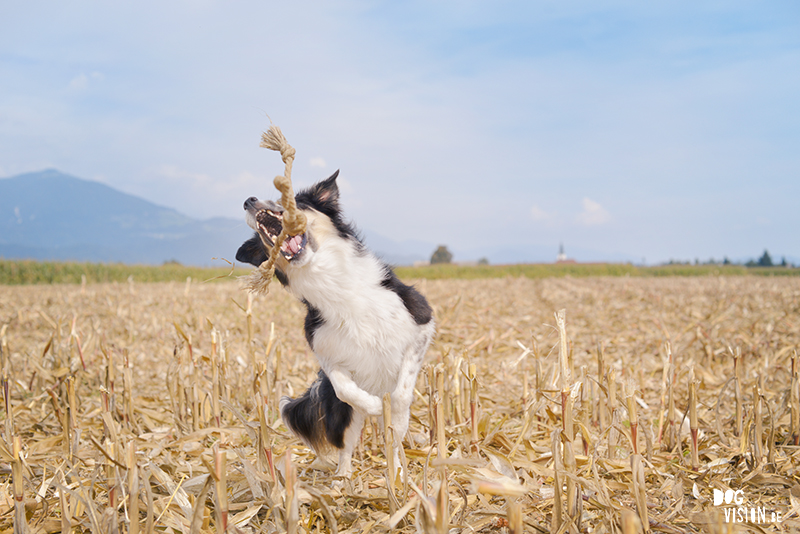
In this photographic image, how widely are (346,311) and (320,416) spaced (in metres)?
0.81

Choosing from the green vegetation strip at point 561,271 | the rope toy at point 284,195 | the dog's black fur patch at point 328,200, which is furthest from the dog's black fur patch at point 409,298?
the green vegetation strip at point 561,271

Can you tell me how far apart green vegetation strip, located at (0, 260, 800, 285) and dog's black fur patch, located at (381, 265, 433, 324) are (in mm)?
19598

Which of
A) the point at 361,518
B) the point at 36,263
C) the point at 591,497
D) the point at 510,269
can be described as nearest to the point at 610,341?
the point at 591,497

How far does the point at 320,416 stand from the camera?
9.91 feet

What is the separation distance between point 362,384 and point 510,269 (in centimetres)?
3472

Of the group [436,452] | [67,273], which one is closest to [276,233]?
[436,452]

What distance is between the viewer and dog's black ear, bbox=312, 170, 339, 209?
2877 mm

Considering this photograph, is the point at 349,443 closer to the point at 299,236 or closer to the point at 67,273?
the point at 299,236

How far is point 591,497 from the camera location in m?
2.41

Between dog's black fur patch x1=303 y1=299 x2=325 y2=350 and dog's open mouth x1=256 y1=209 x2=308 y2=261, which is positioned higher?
dog's open mouth x1=256 y1=209 x2=308 y2=261

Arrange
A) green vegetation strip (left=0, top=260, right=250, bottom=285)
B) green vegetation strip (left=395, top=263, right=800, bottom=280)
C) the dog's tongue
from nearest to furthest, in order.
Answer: the dog's tongue, green vegetation strip (left=0, top=260, right=250, bottom=285), green vegetation strip (left=395, top=263, right=800, bottom=280)

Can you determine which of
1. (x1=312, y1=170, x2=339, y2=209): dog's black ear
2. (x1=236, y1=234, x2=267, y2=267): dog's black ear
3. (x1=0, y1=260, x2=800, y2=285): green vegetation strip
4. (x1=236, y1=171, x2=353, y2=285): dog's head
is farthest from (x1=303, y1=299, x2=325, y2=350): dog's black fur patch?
(x1=0, y1=260, x2=800, y2=285): green vegetation strip

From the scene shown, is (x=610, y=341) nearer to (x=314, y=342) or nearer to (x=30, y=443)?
(x=314, y=342)

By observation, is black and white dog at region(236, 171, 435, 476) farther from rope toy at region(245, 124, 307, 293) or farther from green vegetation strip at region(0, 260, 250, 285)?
green vegetation strip at region(0, 260, 250, 285)
